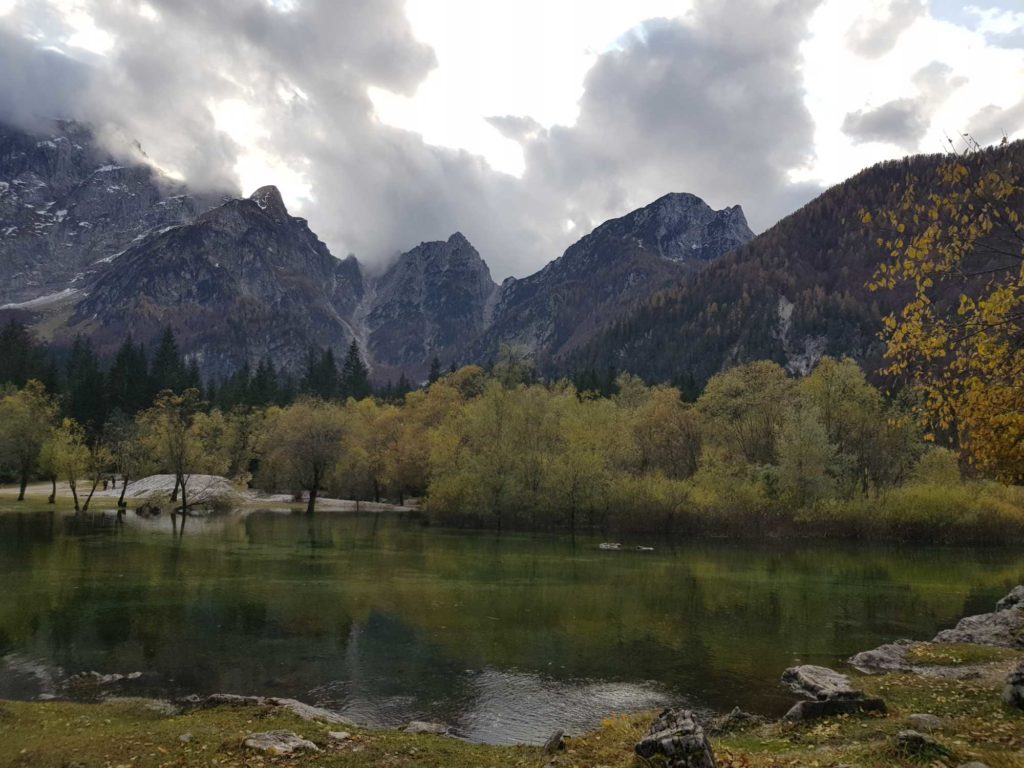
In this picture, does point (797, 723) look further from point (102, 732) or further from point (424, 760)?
point (102, 732)

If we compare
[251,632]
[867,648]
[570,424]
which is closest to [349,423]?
[570,424]

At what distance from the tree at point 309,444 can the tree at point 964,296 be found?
84.4m

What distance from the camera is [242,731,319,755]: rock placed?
42.0ft

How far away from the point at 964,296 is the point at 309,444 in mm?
87571

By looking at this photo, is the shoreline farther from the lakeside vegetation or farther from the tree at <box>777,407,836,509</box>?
the lakeside vegetation

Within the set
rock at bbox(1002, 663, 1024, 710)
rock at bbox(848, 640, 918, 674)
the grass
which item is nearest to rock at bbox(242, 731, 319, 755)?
the grass

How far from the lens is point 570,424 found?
3302 inches

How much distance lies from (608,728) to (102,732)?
37.4 feet

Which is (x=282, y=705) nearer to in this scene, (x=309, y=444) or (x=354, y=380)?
(x=309, y=444)

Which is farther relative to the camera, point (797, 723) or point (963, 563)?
point (963, 563)

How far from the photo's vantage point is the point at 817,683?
1906 centimetres

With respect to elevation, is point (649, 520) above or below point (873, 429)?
below

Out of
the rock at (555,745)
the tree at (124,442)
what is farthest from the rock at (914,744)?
the tree at (124,442)

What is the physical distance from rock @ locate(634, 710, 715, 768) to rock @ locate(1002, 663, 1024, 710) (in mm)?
9115
